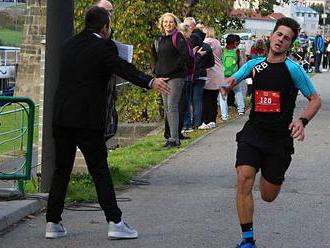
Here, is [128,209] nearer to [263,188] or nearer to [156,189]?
[156,189]

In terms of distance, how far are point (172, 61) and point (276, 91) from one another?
6103 mm

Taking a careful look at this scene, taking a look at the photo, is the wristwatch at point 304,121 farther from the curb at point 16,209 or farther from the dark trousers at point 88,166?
the curb at point 16,209

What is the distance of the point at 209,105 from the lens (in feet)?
52.5

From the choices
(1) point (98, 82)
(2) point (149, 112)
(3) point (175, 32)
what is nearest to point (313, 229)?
(1) point (98, 82)

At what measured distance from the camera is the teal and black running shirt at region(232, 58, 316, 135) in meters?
6.80

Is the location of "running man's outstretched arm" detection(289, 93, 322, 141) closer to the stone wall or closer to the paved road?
the paved road

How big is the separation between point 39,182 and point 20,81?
2694cm

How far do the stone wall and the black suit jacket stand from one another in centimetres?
2630

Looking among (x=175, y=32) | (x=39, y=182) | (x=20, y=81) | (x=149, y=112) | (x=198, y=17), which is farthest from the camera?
(x=20, y=81)

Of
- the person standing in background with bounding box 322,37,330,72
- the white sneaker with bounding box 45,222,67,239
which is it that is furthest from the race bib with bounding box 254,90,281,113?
the person standing in background with bounding box 322,37,330,72

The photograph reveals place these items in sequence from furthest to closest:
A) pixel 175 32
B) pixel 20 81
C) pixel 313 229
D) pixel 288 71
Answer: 1. pixel 20 81
2. pixel 175 32
3. pixel 313 229
4. pixel 288 71

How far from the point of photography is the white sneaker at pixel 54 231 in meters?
7.28

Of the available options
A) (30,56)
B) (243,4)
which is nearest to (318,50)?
(30,56)

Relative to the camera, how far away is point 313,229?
784cm
